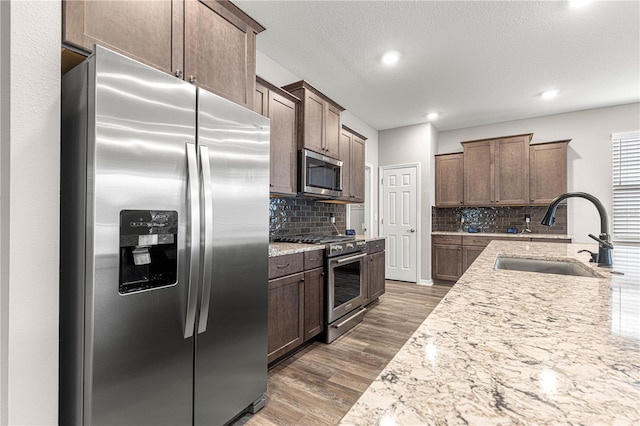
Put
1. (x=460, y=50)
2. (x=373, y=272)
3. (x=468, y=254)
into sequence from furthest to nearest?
(x=468, y=254)
(x=373, y=272)
(x=460, y=50)

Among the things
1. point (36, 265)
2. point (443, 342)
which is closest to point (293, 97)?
point (36, 265)

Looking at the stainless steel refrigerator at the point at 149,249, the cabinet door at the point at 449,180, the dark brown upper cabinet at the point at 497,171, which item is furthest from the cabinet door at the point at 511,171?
the stainless steel refrigerator at the point at 149,249

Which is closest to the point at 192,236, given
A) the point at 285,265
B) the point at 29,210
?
the point at 29,210

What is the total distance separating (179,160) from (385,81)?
2996 mm

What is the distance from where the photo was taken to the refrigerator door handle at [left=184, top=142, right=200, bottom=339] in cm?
133

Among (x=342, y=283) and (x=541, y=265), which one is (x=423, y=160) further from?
(x=541, y=265)

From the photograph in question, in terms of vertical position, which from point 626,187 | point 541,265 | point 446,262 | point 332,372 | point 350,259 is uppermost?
point 626,187

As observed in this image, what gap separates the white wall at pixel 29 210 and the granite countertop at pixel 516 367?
1.31m

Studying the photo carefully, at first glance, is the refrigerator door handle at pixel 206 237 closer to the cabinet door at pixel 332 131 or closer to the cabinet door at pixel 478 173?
the cabinet door at pixel 332 131

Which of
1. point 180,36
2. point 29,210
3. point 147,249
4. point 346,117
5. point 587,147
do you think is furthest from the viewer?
point 346,117

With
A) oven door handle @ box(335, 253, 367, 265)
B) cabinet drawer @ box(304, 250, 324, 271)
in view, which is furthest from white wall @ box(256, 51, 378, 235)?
oven door handle @ box(335, 253, 367, 265)

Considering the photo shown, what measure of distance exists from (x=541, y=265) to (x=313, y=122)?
2252mm

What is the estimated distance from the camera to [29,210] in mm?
1077

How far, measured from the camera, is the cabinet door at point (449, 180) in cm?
514
